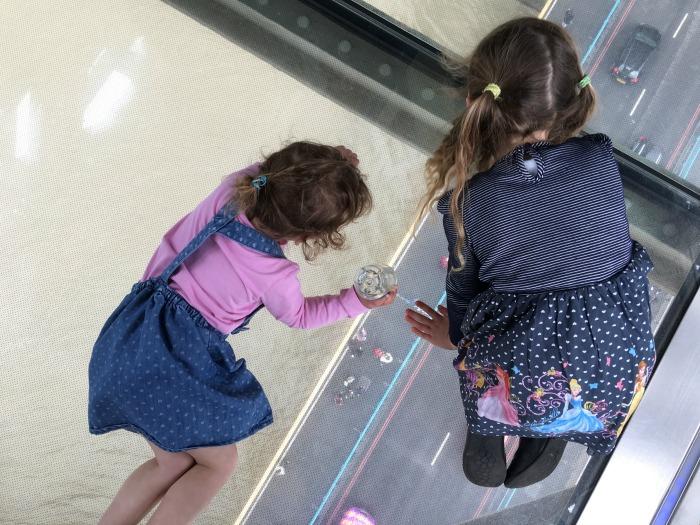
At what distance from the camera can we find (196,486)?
1.20 m

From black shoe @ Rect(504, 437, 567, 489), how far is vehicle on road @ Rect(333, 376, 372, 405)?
1.18 ft

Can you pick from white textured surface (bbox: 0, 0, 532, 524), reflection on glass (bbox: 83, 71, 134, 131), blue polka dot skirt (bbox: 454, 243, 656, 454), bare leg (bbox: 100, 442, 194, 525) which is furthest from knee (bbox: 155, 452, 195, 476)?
reflection on glass (bbox: 83, 71, 134, 131)

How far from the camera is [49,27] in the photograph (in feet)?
5.05

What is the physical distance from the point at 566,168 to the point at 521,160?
0.08m

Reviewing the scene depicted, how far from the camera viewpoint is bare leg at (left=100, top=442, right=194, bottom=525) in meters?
1.23

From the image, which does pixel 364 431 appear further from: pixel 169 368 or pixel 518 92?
pixel 518 92

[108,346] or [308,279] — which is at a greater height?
[308,279]

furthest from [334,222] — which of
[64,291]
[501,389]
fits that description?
[64,291]

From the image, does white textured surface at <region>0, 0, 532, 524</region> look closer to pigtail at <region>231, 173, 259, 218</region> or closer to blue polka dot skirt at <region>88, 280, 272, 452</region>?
blue polka dot skirt at <region>88, 280, 272, 452</region>

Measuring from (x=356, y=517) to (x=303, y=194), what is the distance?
76cm

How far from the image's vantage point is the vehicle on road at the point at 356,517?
137cm

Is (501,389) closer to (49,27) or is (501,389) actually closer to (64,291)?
(64,291)

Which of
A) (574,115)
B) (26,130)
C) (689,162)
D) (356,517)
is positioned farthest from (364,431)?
(26,130)

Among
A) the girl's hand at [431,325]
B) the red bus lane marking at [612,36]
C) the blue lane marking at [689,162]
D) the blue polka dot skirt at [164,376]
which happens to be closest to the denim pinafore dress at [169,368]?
the blue polka dot skirt at [164,376]
